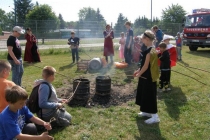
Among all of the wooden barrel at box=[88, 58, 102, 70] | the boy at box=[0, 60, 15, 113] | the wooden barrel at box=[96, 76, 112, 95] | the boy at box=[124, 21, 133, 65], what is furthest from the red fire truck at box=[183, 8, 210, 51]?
the boy at box=[0, 60, 15, 113]

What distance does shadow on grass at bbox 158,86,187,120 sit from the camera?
4.97m

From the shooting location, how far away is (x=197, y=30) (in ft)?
50.7

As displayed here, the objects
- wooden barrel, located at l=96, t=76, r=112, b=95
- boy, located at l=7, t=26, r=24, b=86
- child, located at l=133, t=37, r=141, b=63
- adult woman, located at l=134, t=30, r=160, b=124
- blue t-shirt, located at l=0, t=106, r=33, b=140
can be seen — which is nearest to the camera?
blue t-shirt, located at l=0, t=106, r=33, b=140

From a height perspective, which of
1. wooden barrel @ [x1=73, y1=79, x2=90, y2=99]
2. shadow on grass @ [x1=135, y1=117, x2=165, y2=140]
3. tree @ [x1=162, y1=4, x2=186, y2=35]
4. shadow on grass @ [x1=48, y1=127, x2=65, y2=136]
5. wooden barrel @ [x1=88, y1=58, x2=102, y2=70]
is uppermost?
tree @ [x1=162, y1=4, x2=186, y2=35]

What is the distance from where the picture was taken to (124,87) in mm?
6859

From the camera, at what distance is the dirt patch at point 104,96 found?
5397 mm

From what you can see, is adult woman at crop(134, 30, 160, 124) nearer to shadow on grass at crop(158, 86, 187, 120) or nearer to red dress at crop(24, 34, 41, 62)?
shadow on grass at crop(158, 86, 187, 120)

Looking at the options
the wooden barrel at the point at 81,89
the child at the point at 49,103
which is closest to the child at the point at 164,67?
the wooden barrel at the point at 81,89

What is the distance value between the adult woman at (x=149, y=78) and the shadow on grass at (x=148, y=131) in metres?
0.12

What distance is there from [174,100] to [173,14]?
47808 mm

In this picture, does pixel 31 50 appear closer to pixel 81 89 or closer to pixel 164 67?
pixel 81 89

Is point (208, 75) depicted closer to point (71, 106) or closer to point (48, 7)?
point (71, 106)

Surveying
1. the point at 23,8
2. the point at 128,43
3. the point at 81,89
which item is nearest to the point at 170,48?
the point at 128,43

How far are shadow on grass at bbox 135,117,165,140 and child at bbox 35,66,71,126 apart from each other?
4.63 feet
